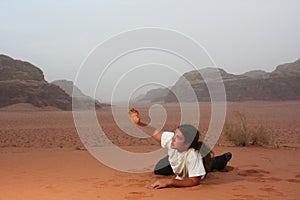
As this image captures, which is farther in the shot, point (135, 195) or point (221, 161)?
point (221, 161)

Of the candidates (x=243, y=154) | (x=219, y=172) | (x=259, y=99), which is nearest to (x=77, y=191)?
(x=219, y=172)

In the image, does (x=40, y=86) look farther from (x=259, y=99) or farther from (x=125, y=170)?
(x=125, y=170)

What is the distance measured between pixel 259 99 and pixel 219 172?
6790cm

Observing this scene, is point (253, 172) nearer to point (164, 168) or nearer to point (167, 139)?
point (164, 168)

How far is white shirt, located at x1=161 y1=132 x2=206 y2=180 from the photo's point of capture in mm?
6121

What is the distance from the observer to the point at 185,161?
6.25 m

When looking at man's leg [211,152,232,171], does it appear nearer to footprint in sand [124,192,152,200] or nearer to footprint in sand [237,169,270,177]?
footprint in sand [237,169,270,177]

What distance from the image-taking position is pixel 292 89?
244 ft

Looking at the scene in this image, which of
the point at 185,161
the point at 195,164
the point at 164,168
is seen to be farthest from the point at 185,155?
the point at 164,168

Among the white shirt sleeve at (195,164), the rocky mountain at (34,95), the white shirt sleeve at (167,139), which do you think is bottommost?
the rocky mountain at (34,95)

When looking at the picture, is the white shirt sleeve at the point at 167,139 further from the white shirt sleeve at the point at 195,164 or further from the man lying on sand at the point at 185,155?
the white shirt sleeve at the point at 195,164

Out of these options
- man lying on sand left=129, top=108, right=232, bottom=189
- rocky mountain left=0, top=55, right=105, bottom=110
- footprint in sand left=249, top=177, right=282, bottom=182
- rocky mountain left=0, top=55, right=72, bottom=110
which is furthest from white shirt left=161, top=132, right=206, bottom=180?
rocky mountain left=0, top=55, right=72, bottom=110

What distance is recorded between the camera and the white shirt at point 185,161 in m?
6.12

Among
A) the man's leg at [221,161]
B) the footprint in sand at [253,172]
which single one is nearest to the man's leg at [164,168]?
the man's leg at [221,161]
